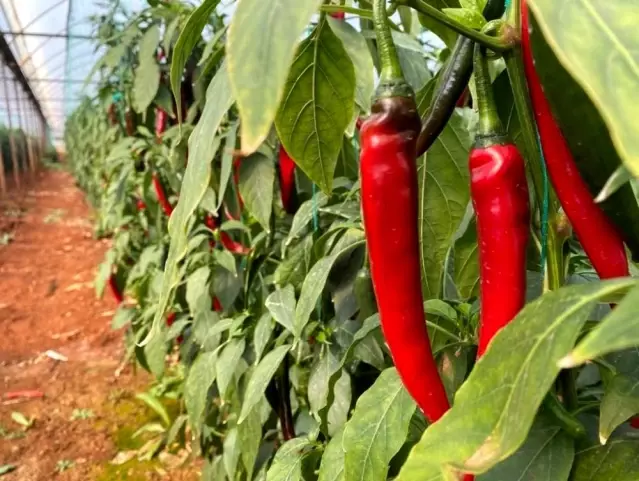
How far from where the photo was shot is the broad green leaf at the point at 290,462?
89 cm

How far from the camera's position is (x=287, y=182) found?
132 centimetres

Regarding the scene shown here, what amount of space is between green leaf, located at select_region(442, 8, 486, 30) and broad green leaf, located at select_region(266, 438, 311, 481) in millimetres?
612

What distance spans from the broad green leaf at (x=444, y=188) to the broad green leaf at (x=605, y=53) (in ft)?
0.99

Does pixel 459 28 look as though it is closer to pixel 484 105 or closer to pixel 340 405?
pixel 484 105

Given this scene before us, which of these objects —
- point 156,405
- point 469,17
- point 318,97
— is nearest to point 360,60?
point 318,97

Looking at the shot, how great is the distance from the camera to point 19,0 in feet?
21.2

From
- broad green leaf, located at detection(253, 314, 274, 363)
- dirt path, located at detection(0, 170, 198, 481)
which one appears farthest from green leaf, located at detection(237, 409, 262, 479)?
dirt path, located at detection(0, 170, 198, 481)

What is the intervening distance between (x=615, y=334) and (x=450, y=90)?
0.23 metres

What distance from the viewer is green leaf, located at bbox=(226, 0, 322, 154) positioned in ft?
0.96

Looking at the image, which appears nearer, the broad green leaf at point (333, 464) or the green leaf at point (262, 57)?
the green leaf at point (262, 57)

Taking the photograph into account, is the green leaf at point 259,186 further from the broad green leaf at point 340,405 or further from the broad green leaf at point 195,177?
the broad green leaf at point 195,177

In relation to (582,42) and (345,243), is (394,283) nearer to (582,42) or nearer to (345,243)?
(582,42)

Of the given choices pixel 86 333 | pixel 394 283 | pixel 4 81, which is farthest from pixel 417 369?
pixel 4 81

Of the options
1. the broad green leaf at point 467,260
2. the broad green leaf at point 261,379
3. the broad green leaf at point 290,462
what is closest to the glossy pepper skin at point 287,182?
the broad green leaf at point 261,379
